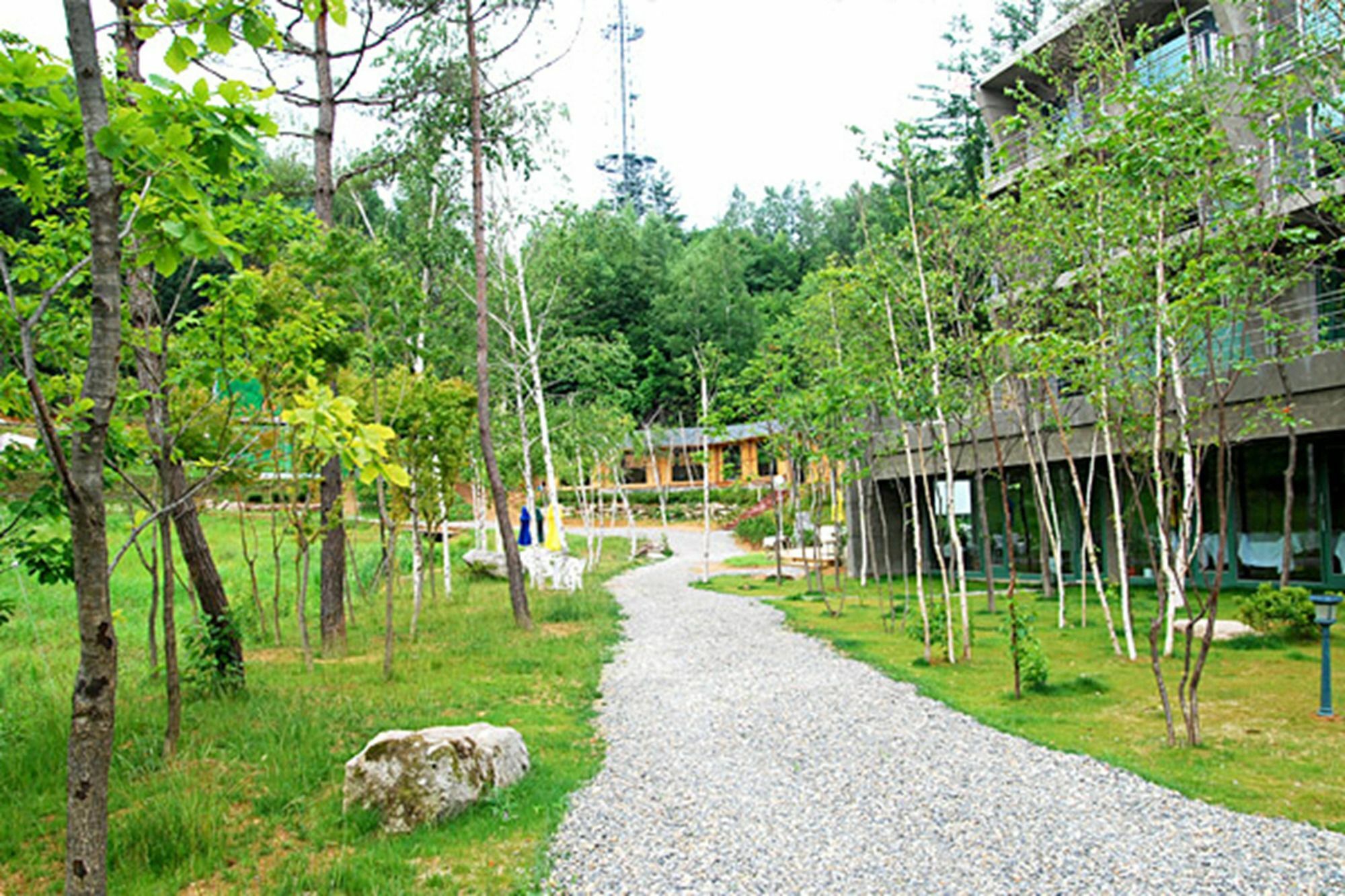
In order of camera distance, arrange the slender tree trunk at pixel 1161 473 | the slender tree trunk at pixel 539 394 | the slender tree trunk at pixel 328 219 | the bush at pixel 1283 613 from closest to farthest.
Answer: the slender tree trunk at pixel 1161 473, the bush at pixel 1283 613, the slender tree trunk at pixel 328 219, the slender tree trunk at pixel 539 394

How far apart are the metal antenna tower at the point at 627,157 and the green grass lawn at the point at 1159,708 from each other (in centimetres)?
1710

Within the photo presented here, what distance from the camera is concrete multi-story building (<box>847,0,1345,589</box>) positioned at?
29.3ft

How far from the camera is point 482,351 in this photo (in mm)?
11469

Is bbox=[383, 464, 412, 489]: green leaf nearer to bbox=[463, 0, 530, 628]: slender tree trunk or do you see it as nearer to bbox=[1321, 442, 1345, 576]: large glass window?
bbox=[463, 0, 530, 628]: slender tree trunk

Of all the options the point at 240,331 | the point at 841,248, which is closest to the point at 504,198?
the point at 240,331

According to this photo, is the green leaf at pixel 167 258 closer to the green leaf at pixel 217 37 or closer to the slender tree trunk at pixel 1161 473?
the green leaf at pixel 217 37

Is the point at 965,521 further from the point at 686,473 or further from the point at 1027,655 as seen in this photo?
the point at 686,473

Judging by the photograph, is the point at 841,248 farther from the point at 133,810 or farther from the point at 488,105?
the point at 133,810

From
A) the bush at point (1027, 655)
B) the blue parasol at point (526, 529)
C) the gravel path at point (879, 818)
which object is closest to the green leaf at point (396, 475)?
the gravel path at point (879, 818)

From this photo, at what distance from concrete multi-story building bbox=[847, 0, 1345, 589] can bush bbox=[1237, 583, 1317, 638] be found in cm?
83

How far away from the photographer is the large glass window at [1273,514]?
41.8ft

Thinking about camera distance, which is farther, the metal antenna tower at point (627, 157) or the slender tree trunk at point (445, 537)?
the metal antenna tower at point (627, 157)

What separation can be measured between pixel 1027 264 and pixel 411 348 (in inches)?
261

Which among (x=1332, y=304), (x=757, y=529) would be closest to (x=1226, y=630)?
(x=1332, y=304)
